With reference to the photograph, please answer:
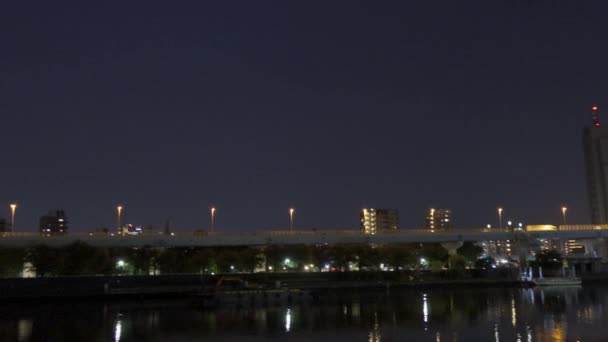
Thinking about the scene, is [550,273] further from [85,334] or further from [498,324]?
[85,334]

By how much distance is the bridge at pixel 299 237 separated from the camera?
88.0 metres

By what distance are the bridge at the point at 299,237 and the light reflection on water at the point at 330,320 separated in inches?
811

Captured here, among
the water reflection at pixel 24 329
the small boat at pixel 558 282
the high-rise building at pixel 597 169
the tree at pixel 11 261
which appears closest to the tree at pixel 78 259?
the tree at pixel 11 261

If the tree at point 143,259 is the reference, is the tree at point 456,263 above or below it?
below

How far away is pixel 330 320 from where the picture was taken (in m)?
48.6

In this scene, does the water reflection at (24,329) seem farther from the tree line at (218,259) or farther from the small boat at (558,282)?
the small boat at (558,282)

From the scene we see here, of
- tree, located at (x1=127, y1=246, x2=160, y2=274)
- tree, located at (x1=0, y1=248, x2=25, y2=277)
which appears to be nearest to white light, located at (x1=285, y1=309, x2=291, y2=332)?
tree, located at (x1=127, y1=246, x2=160, y2=274)

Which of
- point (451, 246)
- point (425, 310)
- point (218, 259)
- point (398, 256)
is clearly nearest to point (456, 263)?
point (451, 246)

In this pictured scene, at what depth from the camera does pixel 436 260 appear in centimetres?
10744

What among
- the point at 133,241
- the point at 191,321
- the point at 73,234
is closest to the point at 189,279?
the point at 133,241

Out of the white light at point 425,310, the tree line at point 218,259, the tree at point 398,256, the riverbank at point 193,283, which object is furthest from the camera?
the tree at point 398,256

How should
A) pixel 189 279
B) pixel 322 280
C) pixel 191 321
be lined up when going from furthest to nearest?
pixel 322 280, pixel 189 279, pixel 191 321

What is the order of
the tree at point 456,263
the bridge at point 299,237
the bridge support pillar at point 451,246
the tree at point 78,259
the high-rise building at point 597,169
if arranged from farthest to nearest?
the high-rise building at point 597,169
the bridge support pillar at point 451,246
the tree at point 456,263
the bridge at point 299,237
the tree at point 78,259

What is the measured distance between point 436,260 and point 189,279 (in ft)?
144
